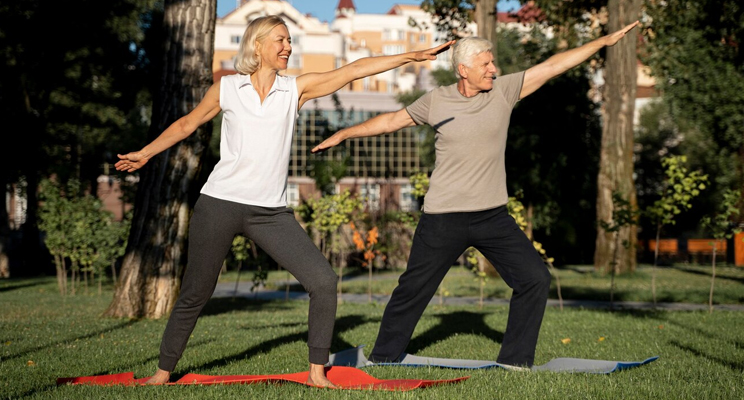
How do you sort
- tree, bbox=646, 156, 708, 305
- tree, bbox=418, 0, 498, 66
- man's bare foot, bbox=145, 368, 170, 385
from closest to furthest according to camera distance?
man's bare foot, bbox=145, 368, 170, 385
tree, bbox=646, 156, 708, 305
tree, bbox=418, 0, 498, 66

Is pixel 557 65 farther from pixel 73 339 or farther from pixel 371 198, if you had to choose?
pixel 371 198

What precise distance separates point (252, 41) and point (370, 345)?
3.38m

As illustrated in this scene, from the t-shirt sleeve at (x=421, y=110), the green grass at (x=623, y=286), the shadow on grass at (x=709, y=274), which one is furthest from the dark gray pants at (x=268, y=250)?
the shadow on grass at (x=709, y=274)

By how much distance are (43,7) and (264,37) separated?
24671 millimetres

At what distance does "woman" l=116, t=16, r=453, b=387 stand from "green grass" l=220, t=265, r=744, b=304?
11187mm

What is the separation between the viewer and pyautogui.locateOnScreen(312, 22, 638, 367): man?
6.07m

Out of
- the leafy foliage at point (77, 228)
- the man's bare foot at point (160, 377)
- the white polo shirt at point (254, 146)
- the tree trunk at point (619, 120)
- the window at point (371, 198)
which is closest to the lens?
the white polo shirt at point (254, 146)

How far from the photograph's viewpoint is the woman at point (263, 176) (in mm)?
5289

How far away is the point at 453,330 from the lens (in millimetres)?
9320

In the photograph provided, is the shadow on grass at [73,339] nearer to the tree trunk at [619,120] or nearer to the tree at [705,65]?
the tree trunk at [619,120]

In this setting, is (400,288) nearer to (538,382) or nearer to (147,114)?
(538,382)

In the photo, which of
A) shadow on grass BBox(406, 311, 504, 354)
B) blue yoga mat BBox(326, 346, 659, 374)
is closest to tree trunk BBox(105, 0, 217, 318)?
shadow on grass BBox(406, 311, 504, 354)

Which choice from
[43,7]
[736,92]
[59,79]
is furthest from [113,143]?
[736,92]

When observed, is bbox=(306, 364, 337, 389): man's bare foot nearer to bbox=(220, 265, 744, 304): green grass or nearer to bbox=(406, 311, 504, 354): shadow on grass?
bbox=(406, 311, 504, 354): shadow on grass
